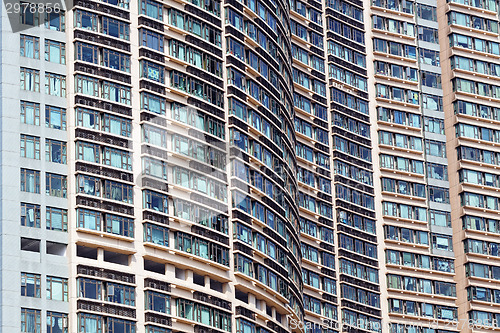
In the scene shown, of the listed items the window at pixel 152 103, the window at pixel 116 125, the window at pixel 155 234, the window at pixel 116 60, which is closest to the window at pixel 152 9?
the window at pixel 116 60

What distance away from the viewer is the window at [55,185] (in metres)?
122

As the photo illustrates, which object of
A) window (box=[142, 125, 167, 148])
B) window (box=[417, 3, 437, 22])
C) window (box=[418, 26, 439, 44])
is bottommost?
window (box=[142, 125, 167, 148])

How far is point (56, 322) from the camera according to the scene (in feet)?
388

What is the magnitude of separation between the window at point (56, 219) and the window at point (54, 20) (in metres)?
17.0

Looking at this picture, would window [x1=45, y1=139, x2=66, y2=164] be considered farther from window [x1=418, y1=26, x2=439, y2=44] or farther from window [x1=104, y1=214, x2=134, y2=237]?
window [x1=418, y1=26, x2=439, y2=44]

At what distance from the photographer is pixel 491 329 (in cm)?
17000

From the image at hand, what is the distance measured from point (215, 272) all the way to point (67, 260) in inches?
612

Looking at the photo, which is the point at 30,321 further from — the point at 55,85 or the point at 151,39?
the point at 151,39

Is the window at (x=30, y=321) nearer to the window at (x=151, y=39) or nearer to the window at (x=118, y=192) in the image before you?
the window at (x=118, y=192)

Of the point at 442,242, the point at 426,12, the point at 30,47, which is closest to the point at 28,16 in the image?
the point at 30,47

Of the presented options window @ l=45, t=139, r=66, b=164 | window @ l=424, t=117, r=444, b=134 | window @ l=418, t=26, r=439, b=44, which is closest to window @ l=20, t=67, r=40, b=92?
window @ l=45, t=139, r=66, b=164

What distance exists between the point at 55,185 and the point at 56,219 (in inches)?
122

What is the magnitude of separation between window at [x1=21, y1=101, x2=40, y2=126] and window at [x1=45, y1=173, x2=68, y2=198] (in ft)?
16.4

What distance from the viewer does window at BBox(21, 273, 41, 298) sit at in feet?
388
